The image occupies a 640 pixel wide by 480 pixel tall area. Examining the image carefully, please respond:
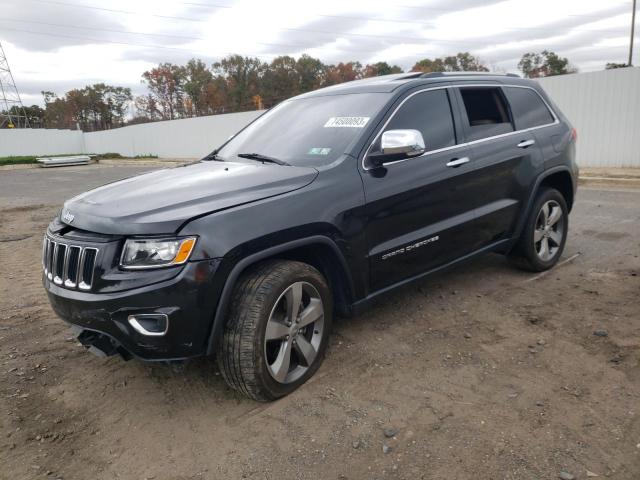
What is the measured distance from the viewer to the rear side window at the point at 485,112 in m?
4.13

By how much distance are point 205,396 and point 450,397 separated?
1483 mm

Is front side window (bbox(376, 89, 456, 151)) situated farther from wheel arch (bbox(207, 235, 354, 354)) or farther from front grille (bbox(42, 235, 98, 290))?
front grille (bbox(42, 235, 98, 290))

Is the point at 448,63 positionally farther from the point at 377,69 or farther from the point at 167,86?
the point at 167,86

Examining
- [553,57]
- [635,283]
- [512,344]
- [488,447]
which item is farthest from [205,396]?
[553,57]

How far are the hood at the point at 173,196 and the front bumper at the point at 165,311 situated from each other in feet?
0.93

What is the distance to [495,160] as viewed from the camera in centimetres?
418

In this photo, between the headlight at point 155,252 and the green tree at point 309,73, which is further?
the green tree at point 309,73

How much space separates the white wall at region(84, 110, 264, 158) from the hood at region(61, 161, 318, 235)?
20167mm

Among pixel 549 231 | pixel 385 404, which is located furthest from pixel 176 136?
pixel 385 404

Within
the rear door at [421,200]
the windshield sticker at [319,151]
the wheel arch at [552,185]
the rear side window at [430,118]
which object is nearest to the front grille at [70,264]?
the windshield sticker at [319,151]

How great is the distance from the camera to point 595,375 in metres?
3.07

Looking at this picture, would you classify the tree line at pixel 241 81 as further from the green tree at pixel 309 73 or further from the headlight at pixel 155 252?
the headlight at pixel 155 252

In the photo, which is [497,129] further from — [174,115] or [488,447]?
[174,115]

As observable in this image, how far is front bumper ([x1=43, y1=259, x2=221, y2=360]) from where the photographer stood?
2500 mm
